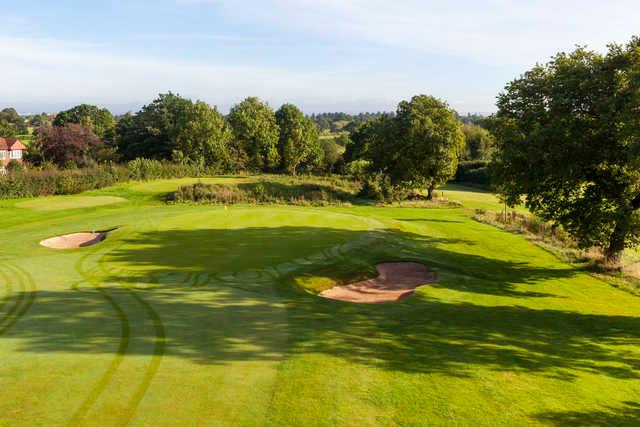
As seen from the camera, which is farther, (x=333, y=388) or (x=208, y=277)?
(x=208, y=277)

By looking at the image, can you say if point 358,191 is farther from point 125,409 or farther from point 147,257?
point 125,409

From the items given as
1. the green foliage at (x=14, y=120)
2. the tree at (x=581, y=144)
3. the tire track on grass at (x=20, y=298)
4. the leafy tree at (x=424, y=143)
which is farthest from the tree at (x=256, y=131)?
the green foliage at (x=14, y=120)

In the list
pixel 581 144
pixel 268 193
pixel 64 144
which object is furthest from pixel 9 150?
pixel 581 144

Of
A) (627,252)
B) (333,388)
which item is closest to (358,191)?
(627,252)

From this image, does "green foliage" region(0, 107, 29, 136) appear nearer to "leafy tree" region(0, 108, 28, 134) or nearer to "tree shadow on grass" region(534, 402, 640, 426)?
"leafy tree" region(0, 108, 28, 134)

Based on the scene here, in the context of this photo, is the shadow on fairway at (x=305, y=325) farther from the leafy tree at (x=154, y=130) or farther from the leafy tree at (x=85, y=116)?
the leafy tree at (x=85, y=116)

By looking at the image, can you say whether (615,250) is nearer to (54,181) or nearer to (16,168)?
(54,181)
